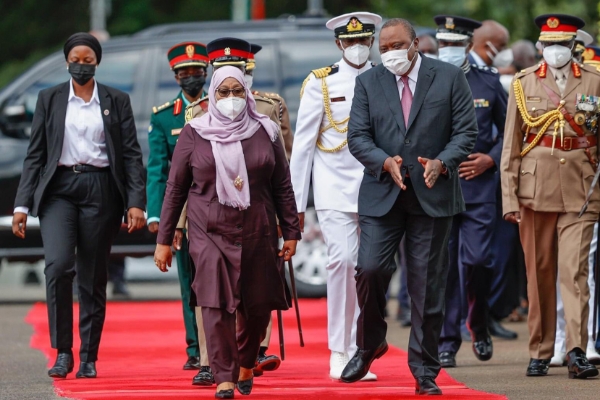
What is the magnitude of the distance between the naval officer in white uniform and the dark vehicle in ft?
16.3

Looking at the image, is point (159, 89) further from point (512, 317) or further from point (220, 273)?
point (220, 273)

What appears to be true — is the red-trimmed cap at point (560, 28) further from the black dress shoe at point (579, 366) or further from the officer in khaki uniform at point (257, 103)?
the black dress shoe at point (579, 366)

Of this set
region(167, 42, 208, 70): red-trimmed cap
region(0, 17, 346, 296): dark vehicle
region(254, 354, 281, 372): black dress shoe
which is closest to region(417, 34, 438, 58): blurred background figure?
region(0, 17, 346, 296): dark vehicle

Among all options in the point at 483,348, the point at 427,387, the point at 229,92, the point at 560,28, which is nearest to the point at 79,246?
the point at 229,92

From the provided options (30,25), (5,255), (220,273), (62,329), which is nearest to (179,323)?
(5,255)

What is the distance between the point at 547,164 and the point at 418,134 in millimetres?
1350

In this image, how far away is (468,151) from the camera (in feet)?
28.0

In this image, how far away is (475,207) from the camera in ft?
34.6

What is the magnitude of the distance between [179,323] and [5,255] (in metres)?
2.18

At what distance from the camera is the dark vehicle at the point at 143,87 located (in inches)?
575

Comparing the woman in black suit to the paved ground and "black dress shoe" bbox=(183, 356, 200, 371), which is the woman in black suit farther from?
"black dress shoe" bbox=(183, 356, 200, 371)

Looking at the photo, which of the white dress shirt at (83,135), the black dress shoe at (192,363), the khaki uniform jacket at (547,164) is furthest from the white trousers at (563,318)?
the white dress shirt at (83,135)

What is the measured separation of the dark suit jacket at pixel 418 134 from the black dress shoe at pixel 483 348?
190 centimetres

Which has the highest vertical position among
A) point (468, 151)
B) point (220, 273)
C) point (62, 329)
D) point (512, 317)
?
point (468, 151)
